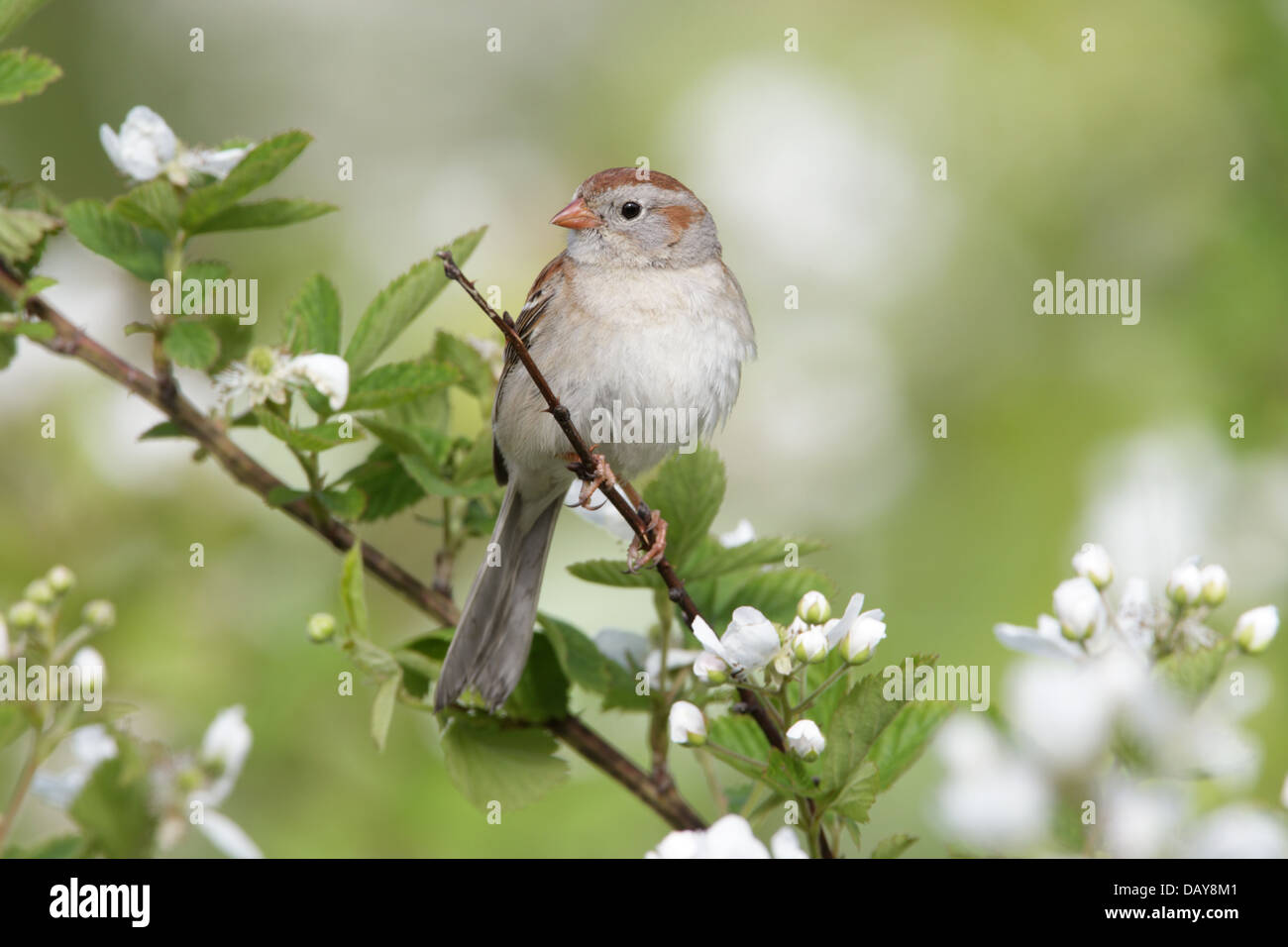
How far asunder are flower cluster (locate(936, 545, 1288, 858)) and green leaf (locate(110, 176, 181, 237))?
1.37 metres

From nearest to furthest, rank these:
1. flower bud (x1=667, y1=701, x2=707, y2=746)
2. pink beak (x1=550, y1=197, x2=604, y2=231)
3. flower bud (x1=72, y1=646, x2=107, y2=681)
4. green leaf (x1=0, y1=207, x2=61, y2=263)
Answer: flower bud (x1=667, y1=701, x2=707, y2=746), flower bud (x1=72, y1=646, x2=107, y2=681), green leaf (x1=0, y1=207, x2=61, y2=263), pink beak (x1=550, y1=197, x2=604, y2=231)

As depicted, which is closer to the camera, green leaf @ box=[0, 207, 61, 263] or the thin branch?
the thin branch

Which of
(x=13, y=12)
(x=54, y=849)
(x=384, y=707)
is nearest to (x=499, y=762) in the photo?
(x=384, y=707)

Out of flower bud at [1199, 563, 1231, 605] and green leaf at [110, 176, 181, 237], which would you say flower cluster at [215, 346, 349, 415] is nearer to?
green leaf at [110, 176, 181, 237]

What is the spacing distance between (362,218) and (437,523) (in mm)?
2806

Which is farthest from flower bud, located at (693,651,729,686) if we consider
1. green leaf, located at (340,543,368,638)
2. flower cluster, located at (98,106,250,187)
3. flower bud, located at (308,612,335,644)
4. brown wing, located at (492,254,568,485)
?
brown wing, located at (492,254,568,485)

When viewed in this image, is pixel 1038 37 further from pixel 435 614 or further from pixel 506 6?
pixel 435 614

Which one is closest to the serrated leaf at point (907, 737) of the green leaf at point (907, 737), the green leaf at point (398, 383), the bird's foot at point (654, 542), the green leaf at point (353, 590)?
the green leaf at point (907, 737)

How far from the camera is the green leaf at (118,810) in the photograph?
1438 millimetres

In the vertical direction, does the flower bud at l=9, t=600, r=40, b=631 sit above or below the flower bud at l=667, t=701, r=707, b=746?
above

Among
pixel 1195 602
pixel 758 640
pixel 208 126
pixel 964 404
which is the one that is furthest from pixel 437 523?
pixel 208 126

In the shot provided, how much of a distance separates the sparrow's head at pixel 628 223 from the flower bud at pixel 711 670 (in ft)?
5.49

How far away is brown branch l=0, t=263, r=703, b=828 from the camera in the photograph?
1824 millimetres

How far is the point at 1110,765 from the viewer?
1.25m
